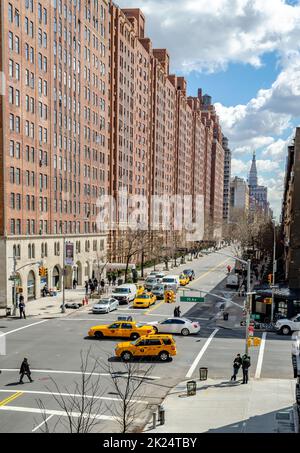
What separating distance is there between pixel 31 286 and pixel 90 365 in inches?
1109

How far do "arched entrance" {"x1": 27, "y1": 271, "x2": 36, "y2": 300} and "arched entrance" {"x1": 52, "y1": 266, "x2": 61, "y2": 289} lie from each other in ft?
19.9

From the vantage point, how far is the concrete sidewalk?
18453 mm

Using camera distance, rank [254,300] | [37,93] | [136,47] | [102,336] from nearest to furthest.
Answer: [102,336] → [254,300] → [37,93] → [136,47]

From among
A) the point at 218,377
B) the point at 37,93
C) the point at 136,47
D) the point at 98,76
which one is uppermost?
the point at 136,47

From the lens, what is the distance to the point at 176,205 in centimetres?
13925

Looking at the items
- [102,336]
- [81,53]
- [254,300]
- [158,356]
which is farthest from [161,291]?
[81,53]

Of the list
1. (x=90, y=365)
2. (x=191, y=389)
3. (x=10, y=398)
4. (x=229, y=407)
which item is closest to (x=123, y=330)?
(x=90, y=365)

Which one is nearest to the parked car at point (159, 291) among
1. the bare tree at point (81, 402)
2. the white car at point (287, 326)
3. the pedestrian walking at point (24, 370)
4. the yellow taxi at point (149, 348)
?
the white car at point (287, 326)

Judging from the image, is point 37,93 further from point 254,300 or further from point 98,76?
point 254,300

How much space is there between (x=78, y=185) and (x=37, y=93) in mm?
16710

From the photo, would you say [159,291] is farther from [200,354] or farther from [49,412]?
[49,412]

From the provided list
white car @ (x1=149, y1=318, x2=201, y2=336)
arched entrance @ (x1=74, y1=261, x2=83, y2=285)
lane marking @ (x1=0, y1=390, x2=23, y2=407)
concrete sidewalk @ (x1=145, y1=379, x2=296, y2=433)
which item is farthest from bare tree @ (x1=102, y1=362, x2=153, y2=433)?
arched entrance @ (x1=74, y1=261, x2=83, y2=285)

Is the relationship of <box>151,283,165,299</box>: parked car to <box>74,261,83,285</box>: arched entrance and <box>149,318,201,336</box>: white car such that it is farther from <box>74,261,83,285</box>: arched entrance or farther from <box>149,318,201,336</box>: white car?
<box>149,318,201,336</box>: white car

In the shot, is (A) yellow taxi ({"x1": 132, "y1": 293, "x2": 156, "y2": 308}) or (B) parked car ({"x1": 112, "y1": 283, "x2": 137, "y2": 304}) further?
(B) parked car ({"x1": 112, "y1": 283, "x2": 137, "y2": 304})
